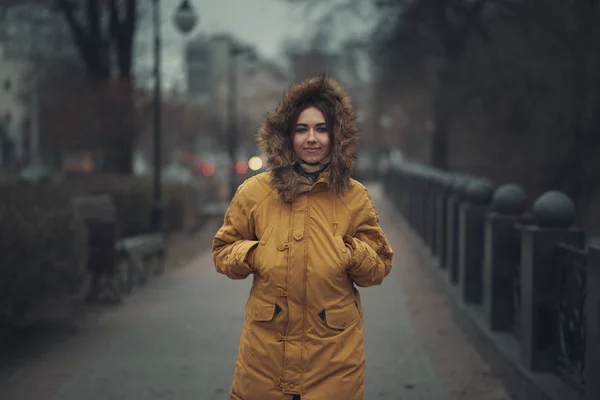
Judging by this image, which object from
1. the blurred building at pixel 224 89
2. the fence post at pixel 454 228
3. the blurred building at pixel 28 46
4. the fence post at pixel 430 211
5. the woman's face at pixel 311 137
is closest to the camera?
the woman's face at pixel 311 137

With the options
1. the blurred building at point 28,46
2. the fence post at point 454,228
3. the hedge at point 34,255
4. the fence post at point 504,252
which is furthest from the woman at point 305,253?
the blurred building at point 28,46

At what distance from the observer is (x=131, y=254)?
12102 millimetres

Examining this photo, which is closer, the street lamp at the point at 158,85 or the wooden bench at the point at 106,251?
the wooden bench at the point at 106,251

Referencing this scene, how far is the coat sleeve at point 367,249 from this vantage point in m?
3.83

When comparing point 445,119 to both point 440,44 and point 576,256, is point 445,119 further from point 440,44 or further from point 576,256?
point 576,256

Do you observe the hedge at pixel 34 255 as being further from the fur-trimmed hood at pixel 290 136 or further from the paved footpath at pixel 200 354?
the fur-trimmed hood at pixel 290 136

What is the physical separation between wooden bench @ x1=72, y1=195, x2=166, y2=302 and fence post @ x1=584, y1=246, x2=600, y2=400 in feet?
22.4

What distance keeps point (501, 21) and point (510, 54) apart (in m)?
3.21

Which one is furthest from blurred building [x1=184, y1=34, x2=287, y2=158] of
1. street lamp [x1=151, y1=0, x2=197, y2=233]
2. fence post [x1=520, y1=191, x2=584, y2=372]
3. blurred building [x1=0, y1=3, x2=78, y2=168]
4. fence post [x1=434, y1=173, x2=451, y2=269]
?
fence post [x1=520, y1=191, x2=584, y2=372]

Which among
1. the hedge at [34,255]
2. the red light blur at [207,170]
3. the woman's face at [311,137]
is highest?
the woman's face at [311,137]

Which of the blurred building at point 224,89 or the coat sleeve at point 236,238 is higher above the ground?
the blurred building at point 224,89

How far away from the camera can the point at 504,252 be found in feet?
25.4

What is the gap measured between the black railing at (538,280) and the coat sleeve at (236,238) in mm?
2010

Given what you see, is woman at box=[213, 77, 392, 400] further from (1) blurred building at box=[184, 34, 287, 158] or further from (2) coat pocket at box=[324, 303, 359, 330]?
(1) blurred building at box=[184, 34, 287, 158]
